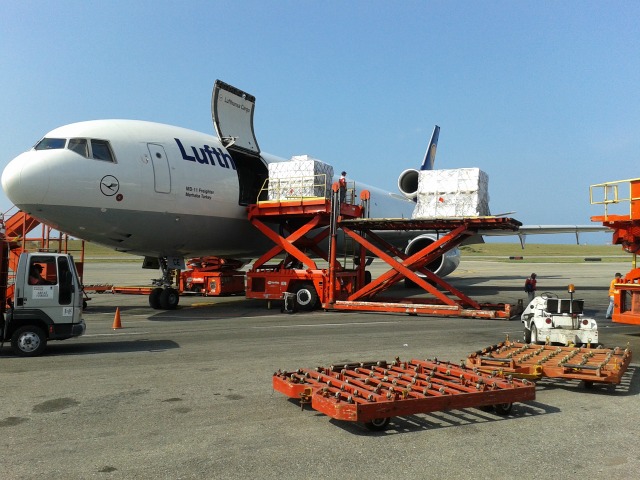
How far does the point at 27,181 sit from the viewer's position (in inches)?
513

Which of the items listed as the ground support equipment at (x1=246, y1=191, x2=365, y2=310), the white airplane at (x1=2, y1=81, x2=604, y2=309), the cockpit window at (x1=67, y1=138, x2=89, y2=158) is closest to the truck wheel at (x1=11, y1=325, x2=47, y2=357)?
the white airplane at (x1=2, y1=81, x2=604, y2=309)

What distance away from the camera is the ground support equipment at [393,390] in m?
5.49

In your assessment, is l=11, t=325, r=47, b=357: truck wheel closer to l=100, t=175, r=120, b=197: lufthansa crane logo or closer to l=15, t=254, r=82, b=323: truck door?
l=15, t=254, r=82, b=323: truck door

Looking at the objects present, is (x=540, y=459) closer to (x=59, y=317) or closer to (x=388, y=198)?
(x=59, y=317)

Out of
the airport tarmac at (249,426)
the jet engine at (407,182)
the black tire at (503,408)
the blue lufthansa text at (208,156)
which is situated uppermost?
the jet engine at (407,182)

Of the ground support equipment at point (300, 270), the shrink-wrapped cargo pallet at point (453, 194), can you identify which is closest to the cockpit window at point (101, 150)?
the ground support equipment at point (300, 270)

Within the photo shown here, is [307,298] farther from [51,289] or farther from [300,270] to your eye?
[51,289]

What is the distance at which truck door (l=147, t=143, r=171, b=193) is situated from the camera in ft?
49.9

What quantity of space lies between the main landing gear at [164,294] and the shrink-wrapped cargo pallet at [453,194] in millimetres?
8152

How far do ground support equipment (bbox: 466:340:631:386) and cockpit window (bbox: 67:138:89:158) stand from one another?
1078 centimetres

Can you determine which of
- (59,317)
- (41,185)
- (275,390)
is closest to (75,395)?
(275,390)

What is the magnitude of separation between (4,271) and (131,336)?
292 cm

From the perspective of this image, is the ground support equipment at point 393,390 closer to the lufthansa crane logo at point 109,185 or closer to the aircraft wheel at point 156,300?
the lufthansa crane logo at point 109,185

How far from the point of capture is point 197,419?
593 cm
